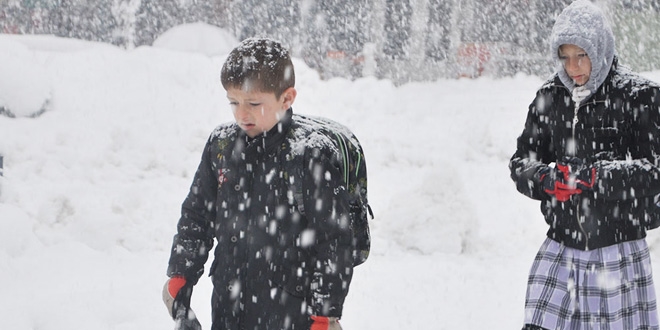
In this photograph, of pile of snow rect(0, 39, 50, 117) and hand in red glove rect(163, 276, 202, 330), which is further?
pile of snow rect(0, 39, 50, 117)

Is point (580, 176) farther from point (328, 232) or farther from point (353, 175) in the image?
point (328, 232)

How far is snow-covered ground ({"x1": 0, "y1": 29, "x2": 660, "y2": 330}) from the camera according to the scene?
5613 millimetres

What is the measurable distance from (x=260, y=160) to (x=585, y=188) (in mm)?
1341

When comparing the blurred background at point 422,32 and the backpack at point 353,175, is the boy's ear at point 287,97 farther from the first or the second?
the blurred background at point 422,32

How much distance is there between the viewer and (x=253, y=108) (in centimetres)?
259

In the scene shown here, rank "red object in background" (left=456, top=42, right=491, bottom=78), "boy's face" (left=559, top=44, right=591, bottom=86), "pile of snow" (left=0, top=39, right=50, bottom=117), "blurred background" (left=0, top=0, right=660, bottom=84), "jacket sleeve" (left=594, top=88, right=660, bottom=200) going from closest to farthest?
"jacket sleeve" (left=594, top=88, right=660, bottom=200), "boy's face" (left=559, top=44, right=591, bottom=86), "pile of snow" (left=0, top=39, right=50, bottom=117), "blurred background" (left=0, top=0, right=660, bottom=84), "red object in background" (left=456, top=42, right=491, bottom=78)

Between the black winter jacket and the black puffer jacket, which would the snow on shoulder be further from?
the black winter jacket

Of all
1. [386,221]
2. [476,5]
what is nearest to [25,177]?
[386,221]

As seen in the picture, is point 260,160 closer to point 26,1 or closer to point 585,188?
point 585,188

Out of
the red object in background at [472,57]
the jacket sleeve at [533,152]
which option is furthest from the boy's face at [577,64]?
the red object in background at [472,57]

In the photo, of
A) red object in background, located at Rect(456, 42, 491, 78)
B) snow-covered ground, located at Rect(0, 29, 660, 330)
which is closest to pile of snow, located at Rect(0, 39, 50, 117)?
snow-covered ground, located at Rect(0, 29, 660, 330)

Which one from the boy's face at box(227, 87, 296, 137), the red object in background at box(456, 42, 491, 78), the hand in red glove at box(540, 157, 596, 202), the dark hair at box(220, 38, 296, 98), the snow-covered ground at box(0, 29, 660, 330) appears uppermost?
the red object in background at box(456, 42, 491, 78)

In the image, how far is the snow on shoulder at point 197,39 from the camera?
19312 mm

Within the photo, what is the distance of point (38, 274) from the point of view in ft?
19.1
